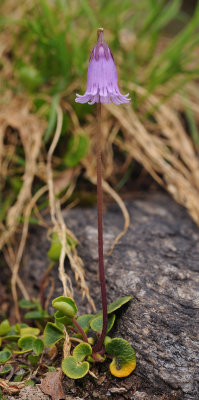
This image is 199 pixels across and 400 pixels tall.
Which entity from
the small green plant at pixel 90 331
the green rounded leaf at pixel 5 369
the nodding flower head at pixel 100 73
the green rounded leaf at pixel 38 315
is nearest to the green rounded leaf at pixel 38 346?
the small green plant at pixel 90 331

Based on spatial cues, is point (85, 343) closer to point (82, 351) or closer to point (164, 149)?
point (82, 351)

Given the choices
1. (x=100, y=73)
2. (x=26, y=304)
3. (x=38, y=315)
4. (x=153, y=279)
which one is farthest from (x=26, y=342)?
(x=100, y=73)

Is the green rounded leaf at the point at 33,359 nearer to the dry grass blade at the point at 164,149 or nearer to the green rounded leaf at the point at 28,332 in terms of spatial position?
the green rounded leaf at the point at 28,332

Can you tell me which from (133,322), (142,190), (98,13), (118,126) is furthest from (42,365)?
(98,13)

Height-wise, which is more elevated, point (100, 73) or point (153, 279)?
point (100, 73)

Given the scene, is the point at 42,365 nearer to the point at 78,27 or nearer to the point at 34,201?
the point at 34,201

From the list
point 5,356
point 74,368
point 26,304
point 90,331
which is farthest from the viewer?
point 26,304

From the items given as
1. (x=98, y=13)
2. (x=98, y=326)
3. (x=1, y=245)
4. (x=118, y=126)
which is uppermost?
(x=98, y=13)
